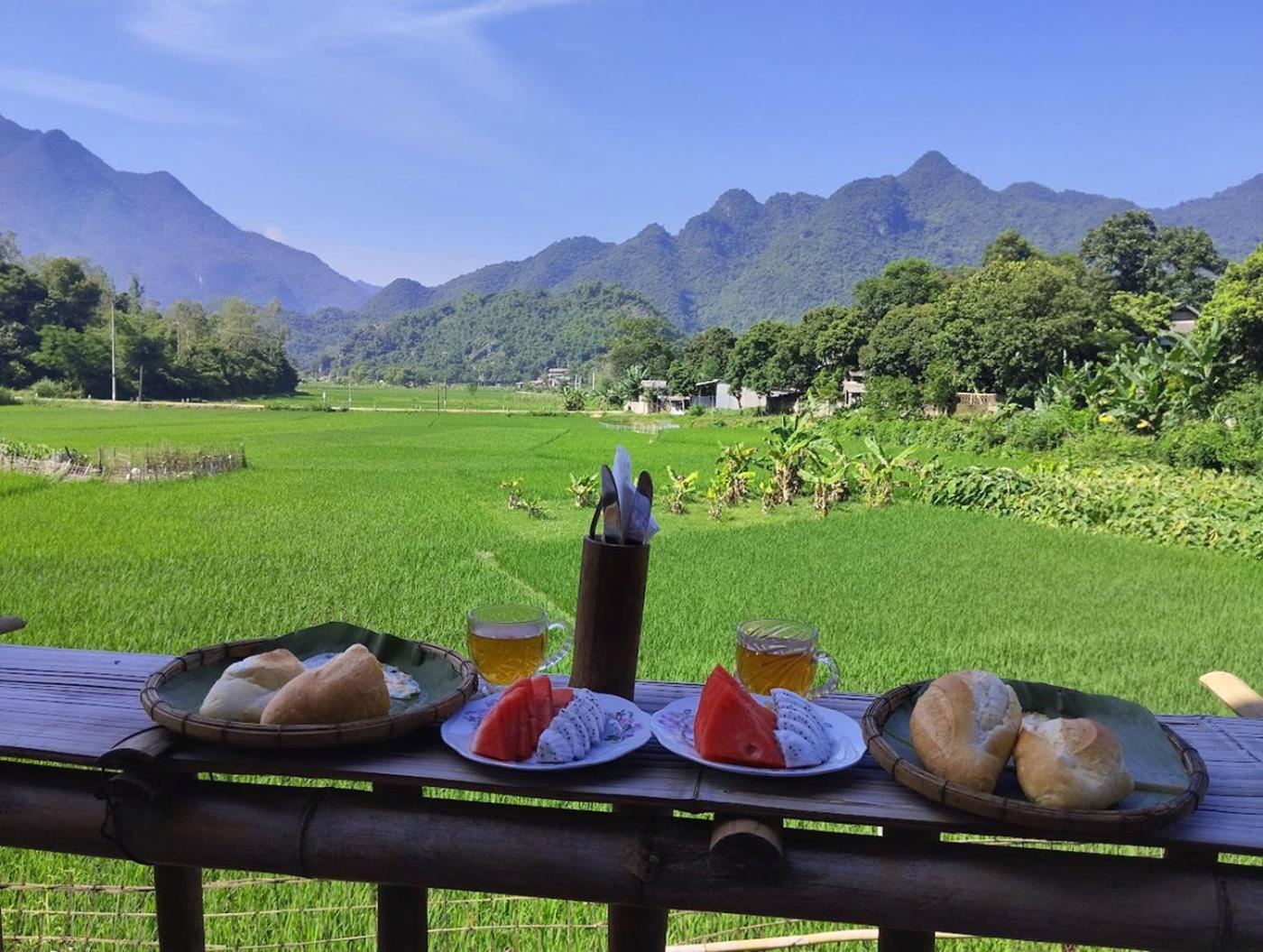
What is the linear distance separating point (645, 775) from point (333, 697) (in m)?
0.37

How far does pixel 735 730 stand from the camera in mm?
1016

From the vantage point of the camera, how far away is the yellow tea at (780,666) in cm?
129

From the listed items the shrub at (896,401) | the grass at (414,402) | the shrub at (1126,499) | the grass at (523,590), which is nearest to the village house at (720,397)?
the grass at (414,402)

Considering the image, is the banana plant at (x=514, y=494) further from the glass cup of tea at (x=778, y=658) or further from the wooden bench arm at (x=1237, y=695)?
the glass cup of tea at (x=778, y=658)

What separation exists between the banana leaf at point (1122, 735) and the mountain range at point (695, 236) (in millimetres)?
106993

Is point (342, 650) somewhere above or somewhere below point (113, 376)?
above

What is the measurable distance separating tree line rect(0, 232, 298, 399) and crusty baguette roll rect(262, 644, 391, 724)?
26.7 metres

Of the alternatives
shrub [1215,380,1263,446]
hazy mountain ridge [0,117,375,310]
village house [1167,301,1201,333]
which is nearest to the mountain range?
hazy mountain ridge [0,117,375,310]

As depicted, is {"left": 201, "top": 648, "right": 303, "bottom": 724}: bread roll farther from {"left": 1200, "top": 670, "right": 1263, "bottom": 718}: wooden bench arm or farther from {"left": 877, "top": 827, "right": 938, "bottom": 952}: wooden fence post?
{"left": 1200, "top": 670, "right": 1263, "bottom": 718}: wooden bench arm

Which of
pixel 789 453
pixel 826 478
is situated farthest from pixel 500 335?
pixel 826 478

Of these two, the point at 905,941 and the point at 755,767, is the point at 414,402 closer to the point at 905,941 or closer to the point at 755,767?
the point at 905,941

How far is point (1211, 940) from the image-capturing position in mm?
950

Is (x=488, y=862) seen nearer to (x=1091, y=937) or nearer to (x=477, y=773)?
(x=477, y=773)

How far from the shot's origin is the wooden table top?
917mm
